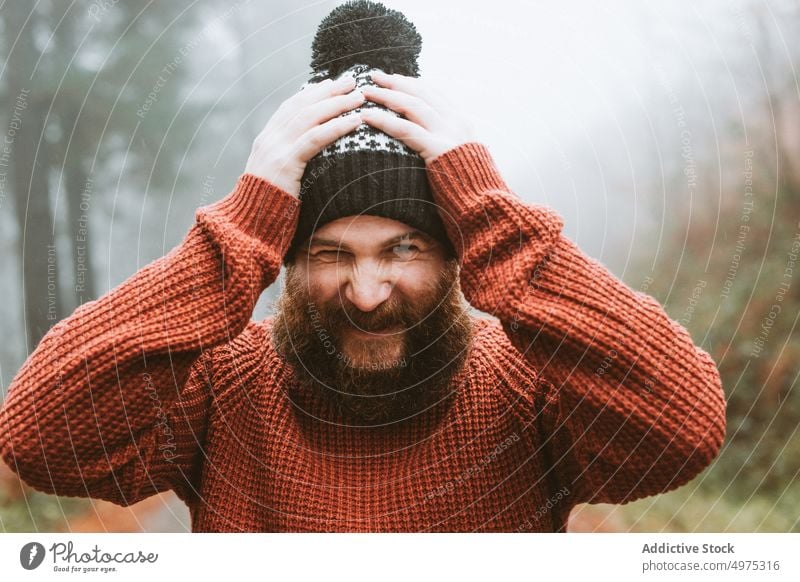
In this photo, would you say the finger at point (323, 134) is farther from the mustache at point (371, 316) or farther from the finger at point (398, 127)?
the mustache at point (371, 316)

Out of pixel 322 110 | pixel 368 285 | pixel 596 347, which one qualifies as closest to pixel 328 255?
pixel 368 285

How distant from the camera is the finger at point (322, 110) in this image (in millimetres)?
842

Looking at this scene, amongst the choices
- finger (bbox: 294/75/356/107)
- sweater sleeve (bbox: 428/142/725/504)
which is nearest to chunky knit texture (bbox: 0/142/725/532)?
sweater sleeve (bbox: 428/142/725/504)

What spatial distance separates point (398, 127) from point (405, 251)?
157mm

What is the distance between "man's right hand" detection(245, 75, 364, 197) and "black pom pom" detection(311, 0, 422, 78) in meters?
0.06

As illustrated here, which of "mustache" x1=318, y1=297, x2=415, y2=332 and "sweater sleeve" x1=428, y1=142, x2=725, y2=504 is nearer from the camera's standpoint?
"sweater sleeve" x1=428, y1=142, x2=725, y2=504

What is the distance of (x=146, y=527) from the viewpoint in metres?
1.10

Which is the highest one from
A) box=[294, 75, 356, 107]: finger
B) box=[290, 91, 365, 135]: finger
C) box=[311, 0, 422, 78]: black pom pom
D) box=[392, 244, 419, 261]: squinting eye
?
box=[311, 0, 422, 78]: black pom pom

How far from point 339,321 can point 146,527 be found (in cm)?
49

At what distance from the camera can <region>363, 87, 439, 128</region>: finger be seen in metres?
0.85

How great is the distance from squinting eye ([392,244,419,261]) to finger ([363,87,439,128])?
152 millimetres

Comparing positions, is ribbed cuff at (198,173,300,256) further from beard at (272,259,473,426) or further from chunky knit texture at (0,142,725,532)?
beard at (272,259,473,426)

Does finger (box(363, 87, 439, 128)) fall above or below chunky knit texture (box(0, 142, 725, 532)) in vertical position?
above

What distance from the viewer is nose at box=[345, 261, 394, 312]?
86 centimetres
